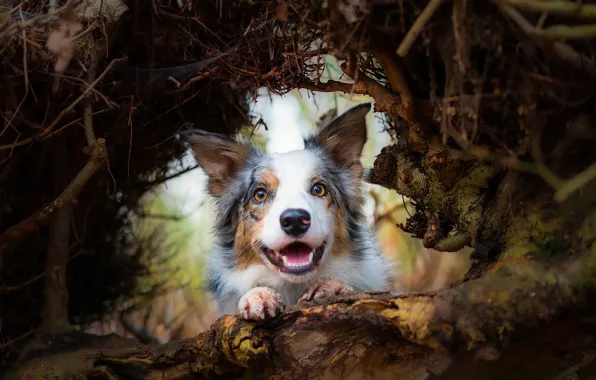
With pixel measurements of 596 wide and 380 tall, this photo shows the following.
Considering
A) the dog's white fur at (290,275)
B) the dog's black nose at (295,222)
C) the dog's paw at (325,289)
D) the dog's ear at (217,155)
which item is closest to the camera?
the dog's paw at (325,289)

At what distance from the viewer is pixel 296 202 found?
4.39 m

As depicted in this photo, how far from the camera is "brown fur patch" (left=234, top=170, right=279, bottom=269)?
15.1ft

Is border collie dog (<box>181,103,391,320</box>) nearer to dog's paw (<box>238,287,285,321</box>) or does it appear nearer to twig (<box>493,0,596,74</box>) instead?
dog's paw (<box>238,287,285,321</box>)

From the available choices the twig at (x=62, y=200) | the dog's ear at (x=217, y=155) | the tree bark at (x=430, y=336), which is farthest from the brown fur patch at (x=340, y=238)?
the twig at (x=62, y=200)

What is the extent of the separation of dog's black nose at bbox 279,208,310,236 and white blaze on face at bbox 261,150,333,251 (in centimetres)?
3

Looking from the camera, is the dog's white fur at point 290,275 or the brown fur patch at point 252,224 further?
the brown fur patch at point 252,224

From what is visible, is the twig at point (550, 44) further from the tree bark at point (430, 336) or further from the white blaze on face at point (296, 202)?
the white blaze on face at point (296, 202)

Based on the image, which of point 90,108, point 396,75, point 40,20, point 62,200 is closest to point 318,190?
point 396,75

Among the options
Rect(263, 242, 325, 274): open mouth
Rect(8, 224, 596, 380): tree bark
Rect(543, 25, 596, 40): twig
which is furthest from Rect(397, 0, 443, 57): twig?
Rect(263, 242, 325, 274): open mouth

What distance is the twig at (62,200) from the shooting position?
4.44 meters

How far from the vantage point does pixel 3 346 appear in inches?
196

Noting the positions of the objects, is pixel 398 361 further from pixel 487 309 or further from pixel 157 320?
pixel 157 320

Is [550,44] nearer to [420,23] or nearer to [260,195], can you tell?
[420,23]

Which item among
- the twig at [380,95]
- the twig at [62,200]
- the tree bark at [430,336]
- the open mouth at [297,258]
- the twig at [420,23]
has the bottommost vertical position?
the tree bark at [430,336]
